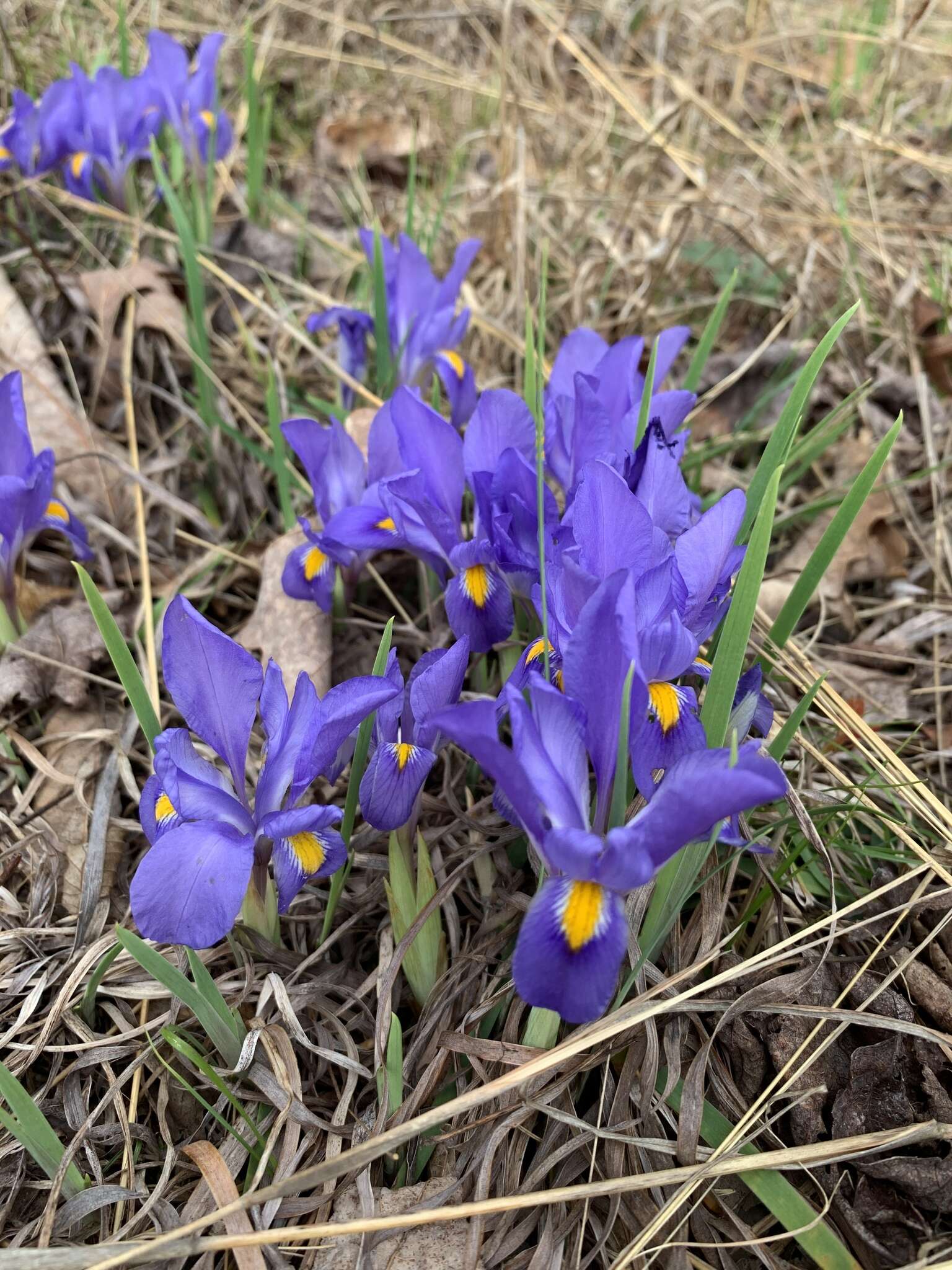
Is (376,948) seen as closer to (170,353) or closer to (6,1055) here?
(6,1055)

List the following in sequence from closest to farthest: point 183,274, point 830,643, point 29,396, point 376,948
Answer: point 376,948 → point 830,643 → point 29,396 → point 183,274

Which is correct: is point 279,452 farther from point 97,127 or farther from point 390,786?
point 97,127

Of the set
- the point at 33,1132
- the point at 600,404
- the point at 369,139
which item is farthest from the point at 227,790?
the point at 369,139

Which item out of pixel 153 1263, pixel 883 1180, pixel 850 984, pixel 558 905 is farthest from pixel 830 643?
pixel 153 1263

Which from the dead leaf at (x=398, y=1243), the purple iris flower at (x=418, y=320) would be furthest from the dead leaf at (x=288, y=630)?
the dead leaf at (x=398, y=1243)

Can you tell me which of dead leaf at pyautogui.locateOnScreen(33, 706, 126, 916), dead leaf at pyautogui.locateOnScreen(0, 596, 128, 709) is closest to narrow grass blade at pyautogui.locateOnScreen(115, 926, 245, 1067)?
dead leaf at pyautogui.locateOnScreen(33, 706, 126, 916)

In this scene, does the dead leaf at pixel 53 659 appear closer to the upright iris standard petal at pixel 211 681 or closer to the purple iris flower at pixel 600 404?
A: the upright iris standard petal at pixel 211 681
